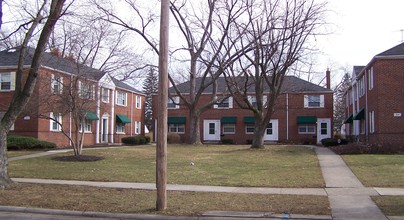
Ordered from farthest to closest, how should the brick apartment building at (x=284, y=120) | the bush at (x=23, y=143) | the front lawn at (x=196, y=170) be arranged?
the brick apartment building at (x=284, y=120), the bush at (x=23, y=143), the front lawn at (x=196, y=170)

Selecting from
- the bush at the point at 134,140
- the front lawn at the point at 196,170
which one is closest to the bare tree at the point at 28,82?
the front lawn at the point at 196,170

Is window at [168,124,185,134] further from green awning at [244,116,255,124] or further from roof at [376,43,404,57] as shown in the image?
roof at [376,43,404,57]

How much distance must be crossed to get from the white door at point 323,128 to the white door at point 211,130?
36.3 feet

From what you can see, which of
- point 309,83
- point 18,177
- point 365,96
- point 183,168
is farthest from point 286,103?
point 18,177

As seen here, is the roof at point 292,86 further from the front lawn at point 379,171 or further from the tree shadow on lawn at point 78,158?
the tree shadow on lawn at point 78,158

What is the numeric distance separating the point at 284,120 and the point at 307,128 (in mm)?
2616

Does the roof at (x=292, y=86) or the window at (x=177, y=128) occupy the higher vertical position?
the roof at (x=292, y=86)

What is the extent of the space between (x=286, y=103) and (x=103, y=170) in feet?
106

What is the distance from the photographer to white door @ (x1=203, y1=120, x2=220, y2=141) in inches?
1938

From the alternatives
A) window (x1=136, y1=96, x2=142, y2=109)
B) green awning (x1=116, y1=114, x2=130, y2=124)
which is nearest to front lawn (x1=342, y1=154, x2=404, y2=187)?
green awning (x1=116, y1=114, x2=130, y2=124)

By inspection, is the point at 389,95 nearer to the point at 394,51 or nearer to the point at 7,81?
the point at 394,51

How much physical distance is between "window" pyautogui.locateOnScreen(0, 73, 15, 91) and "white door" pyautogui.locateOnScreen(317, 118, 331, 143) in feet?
100

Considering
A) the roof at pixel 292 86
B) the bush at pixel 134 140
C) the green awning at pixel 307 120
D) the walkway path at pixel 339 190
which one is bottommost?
the walkway path at pixel 339 190

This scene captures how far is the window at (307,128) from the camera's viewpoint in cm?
4728
